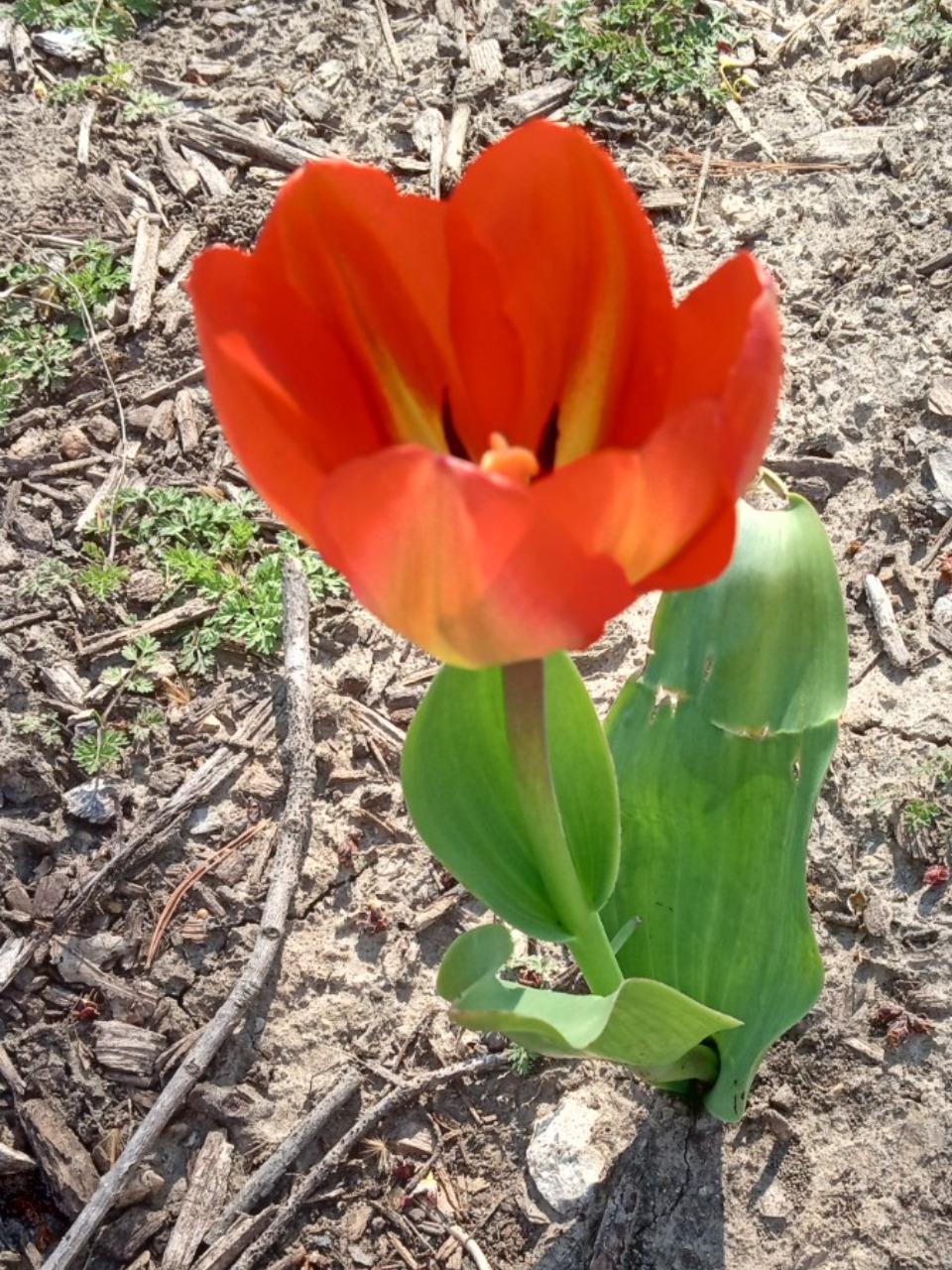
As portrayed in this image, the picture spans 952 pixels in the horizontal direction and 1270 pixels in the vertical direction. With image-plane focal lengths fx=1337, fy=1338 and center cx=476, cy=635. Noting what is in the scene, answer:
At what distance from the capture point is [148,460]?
3072 millimetres

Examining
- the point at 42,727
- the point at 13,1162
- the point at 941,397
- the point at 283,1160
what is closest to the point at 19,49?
the point at 42,727

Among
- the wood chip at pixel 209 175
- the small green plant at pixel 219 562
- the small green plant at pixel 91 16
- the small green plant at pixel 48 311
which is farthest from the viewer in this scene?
the small green plant at pixel 91 16

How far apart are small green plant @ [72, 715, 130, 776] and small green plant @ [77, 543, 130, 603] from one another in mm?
325

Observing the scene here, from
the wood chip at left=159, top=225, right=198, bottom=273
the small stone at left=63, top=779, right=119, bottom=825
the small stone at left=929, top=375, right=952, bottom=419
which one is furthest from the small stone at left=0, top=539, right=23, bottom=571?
the small stone at left=929, top=375, right=952, bottom=419

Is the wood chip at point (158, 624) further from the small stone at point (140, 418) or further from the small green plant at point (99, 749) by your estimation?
the small stone at point (140, 418)

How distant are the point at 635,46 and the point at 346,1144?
9.36 ft

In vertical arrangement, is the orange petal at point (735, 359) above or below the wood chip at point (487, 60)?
above

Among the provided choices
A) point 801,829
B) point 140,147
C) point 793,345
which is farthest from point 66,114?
point 801,829

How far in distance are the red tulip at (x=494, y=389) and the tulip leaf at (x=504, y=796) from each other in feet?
1.19

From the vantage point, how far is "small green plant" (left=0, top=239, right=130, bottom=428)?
320 cm

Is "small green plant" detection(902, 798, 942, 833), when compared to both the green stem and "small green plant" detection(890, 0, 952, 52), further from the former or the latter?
"small green plant" detection(890, 0, 952, 52)

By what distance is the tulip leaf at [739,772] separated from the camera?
1.68 metres

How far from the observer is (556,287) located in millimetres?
1228

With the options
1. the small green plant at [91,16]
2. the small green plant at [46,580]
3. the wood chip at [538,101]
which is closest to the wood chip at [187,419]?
the small green plant at [46,580]
